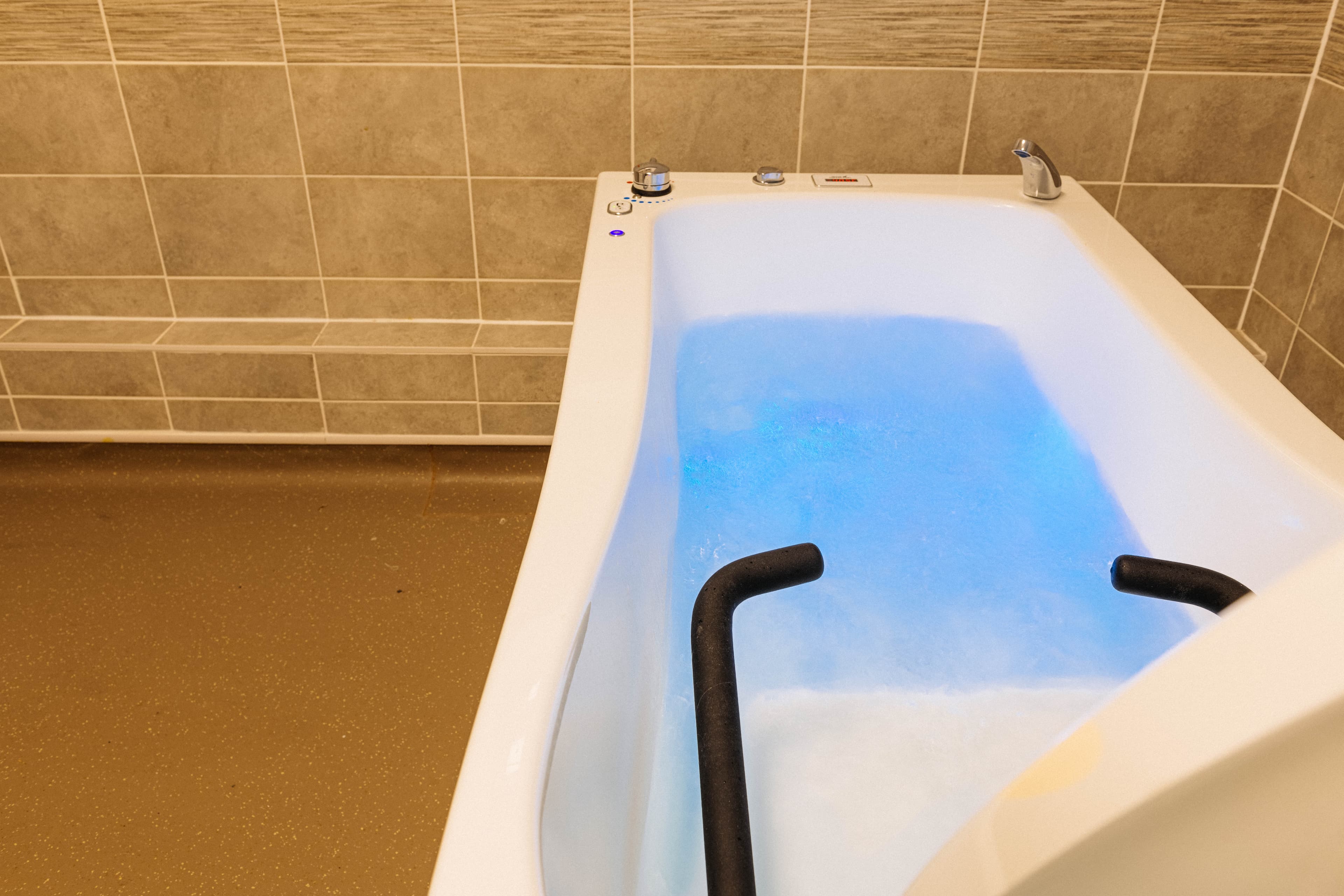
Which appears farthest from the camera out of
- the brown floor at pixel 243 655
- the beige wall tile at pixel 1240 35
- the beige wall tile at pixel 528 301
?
the beige wall tile at pixel 528 301

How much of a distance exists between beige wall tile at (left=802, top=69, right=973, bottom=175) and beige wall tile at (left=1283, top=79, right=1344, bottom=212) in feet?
1.97

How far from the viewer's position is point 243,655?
156 centimetres

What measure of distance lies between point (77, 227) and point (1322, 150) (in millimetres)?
2315

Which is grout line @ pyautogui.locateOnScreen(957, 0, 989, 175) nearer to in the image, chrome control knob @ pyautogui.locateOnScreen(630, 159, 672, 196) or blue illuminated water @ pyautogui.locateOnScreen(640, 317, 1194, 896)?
blue illuminated water @ pyautogui.locateOnScreen(640, 317, 1194, 896)

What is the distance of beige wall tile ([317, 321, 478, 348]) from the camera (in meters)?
2.01

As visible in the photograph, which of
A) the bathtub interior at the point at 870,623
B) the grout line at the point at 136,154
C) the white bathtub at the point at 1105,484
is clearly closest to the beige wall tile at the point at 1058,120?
the white bathtub at the point at 1105,484

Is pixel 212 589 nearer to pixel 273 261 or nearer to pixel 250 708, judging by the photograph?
pixel 250 708

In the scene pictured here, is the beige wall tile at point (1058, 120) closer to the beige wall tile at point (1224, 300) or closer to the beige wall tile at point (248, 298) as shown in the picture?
the beige wall tile at point (1224, 300)

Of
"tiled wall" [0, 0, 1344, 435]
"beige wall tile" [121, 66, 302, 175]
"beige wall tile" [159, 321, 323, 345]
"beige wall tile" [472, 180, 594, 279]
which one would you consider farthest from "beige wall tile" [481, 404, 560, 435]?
"beige wall tile" [121, 66, 302, 175]

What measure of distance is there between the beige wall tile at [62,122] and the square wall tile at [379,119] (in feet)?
1.13

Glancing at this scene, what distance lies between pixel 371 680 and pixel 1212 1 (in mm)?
1790

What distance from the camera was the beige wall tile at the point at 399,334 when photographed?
2010 mm

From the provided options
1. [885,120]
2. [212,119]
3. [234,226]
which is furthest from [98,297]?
[885,120]

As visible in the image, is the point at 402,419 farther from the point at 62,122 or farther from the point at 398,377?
the point at 62,122
